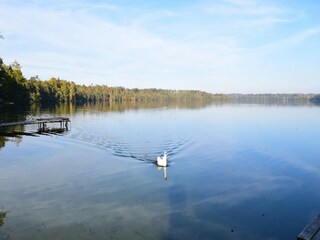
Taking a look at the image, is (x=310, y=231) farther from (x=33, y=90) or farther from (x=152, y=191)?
(x=33, y=90)

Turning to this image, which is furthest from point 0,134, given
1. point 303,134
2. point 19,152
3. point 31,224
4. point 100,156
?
point 303,134

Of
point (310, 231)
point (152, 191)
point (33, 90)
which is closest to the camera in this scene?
point (310, 231)

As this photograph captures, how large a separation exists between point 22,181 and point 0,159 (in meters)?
6.86

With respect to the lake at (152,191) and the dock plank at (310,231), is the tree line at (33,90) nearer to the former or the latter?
the lake at (152,191)

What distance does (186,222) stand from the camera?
511 inches

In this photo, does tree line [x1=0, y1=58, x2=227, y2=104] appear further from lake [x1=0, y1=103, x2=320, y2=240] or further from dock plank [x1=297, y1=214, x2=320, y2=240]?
dock plank [x1=297, y1=214, x2=320, y2=240]

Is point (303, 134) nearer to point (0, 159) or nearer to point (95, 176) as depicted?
point (95, 176)

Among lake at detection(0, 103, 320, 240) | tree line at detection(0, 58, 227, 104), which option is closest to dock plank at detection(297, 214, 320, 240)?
lake at detection(0, 103, 320, 240)

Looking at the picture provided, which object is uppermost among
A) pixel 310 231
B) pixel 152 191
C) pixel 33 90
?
pixel 33 90

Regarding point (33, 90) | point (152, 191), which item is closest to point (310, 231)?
point (152, 191)

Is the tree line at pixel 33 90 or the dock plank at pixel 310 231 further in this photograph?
the tree line at pixel 33 90

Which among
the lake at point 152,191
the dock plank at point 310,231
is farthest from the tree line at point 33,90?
the dock plank at point 310,231

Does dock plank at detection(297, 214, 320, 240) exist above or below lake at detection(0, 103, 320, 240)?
above

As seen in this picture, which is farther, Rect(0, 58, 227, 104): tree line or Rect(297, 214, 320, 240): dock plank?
Rect(0, 58, 227, 104): tree line
